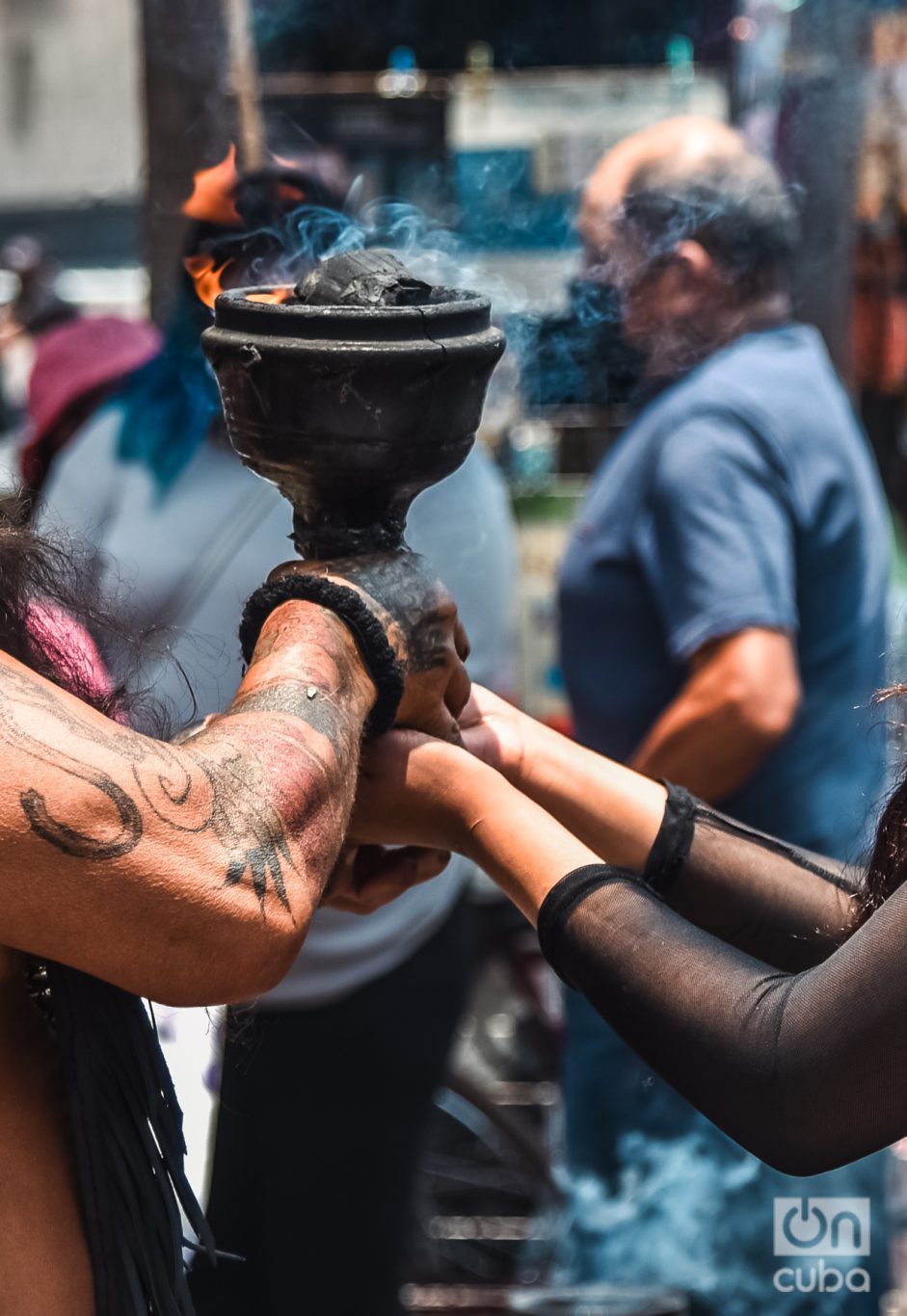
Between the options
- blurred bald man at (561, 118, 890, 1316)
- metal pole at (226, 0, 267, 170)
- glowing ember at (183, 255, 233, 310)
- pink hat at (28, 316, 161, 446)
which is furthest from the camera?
pink hat at (28, 316, 161, 446)

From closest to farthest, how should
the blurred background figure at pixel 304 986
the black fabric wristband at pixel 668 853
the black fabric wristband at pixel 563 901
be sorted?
the black fabric wristband at pixel 563 901 → the black fabric wristband at pixel 668 853 → the blurred background figure at pixel 304 986

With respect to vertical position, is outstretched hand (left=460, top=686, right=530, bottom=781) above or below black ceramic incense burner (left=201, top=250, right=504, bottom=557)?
below

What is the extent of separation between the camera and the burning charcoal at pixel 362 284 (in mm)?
1456

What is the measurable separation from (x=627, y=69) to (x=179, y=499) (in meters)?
1.90

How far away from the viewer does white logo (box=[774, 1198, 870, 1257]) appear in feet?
7.75

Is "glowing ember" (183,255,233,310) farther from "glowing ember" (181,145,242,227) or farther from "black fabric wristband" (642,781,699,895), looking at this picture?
"black fabric wristband" (642,781,699,895)

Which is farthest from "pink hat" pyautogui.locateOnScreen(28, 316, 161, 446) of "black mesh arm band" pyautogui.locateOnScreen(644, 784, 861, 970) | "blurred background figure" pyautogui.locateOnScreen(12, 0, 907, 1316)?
"black mesh arm band" pyautogui.locateOnScreen(644, 784, 861, 970)

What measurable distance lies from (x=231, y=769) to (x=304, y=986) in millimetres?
1282

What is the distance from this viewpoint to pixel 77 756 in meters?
1.14

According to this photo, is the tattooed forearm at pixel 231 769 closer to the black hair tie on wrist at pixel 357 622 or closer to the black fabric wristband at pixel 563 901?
the black hair tie on wrist at pixel 357 622

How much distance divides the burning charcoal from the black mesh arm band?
0.58m

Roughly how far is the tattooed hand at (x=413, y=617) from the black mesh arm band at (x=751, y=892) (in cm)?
27

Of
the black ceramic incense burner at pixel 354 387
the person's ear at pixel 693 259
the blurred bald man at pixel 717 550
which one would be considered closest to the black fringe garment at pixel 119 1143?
the black ceramic incense burner at pixel 354 387

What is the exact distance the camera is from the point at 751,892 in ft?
5.41
